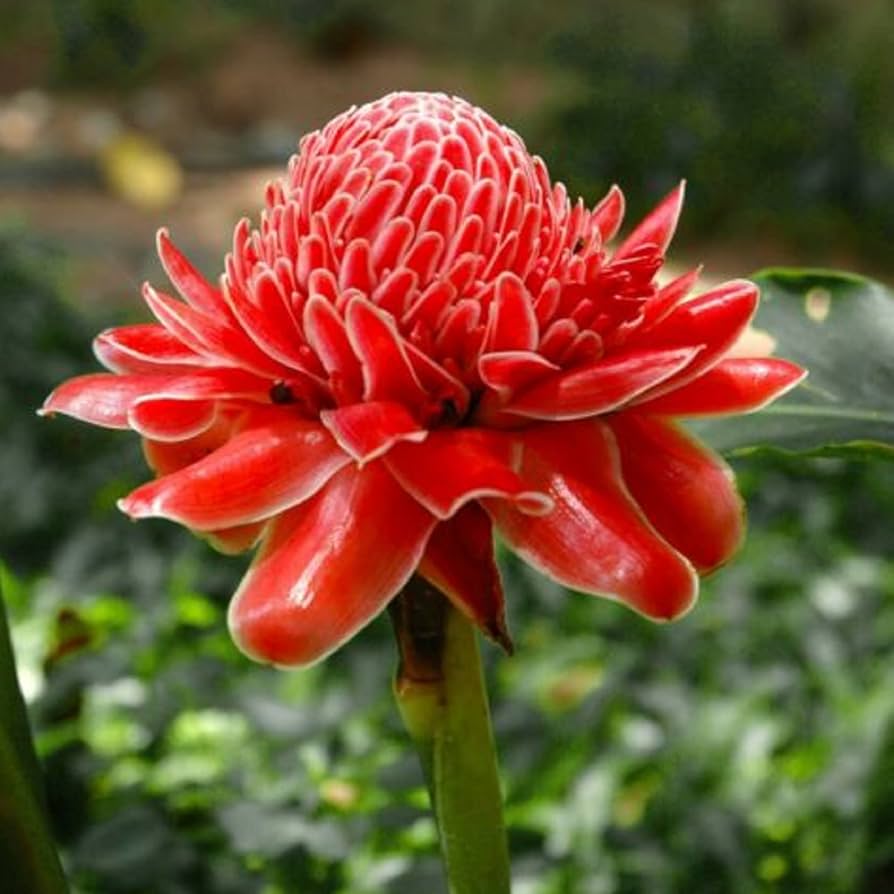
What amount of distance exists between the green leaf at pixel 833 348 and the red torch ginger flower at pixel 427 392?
0.27 meters

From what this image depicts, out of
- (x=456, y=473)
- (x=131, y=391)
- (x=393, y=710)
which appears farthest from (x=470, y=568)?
(x=393, y=710)

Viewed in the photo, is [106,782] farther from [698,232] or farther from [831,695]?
[698,232]

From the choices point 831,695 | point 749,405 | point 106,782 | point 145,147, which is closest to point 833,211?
point 145,147

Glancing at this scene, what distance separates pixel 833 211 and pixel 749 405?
13.0ft

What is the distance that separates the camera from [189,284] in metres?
→ 0.55

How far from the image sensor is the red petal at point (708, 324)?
20.2 inches

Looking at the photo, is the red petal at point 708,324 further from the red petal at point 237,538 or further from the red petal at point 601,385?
the red petal at point 237,538

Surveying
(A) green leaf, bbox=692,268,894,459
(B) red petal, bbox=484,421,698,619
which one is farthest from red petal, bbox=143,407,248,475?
(A) green leaf, bbox=692,268,894,459

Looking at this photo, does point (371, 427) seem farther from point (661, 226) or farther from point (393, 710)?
point (393, 710)

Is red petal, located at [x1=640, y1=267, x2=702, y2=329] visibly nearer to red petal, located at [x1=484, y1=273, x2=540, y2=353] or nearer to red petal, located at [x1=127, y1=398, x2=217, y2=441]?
red petal, located at [x1=484, y1=273, x2=540, y2=353]

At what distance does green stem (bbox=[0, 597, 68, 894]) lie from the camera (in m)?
0.49

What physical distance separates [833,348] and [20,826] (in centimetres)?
52

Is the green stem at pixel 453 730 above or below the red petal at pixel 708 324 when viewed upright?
below

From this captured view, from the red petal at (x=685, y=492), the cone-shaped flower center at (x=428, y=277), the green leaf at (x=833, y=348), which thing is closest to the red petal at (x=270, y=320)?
the cone-shaped flower center at (x=428, y=277)
